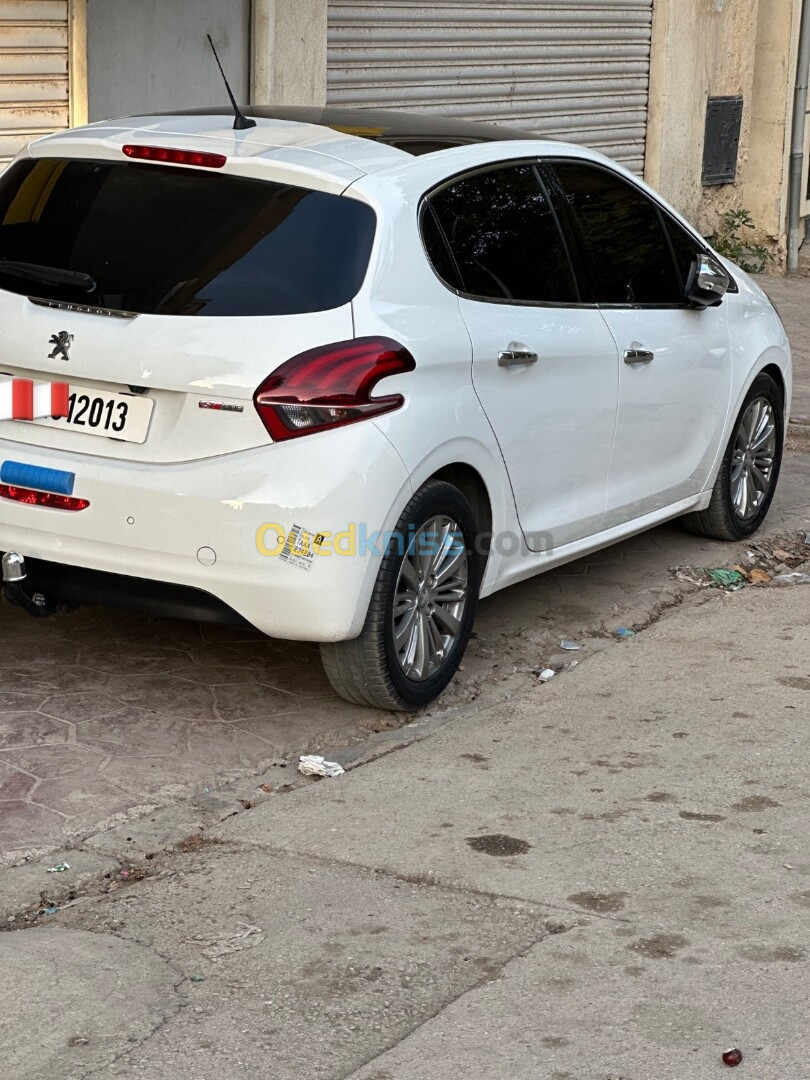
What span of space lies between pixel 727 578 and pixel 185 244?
320 cm

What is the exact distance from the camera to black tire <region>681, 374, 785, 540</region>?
23.9 feet

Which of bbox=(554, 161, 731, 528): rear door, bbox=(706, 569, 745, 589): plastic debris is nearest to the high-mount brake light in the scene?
bbox=(554, 161, 731, 528): rear door

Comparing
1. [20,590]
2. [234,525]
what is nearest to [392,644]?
[234,525]

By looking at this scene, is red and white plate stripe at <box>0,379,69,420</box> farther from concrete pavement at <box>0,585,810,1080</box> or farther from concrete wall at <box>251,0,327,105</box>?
concrete wall at <box>251,0,327,105</box>

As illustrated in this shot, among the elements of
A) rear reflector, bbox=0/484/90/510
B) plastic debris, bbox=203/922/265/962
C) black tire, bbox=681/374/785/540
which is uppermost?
rear reflector, bbox=0/484/90/510

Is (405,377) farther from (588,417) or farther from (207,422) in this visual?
(588,417)

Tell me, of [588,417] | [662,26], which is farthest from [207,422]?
[662,26]

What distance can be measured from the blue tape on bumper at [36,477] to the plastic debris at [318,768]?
106 centimetres

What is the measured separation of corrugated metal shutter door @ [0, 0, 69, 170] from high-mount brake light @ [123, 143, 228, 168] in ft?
11.9

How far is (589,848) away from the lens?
14.4ft

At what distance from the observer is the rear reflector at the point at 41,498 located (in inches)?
193

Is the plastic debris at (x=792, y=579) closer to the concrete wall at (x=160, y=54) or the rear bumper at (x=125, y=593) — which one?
the rear bumper at (x=125, y=593)

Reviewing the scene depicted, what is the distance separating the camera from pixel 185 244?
4.96 meters

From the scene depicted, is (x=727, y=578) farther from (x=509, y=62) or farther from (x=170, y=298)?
(x=509, y=62)
